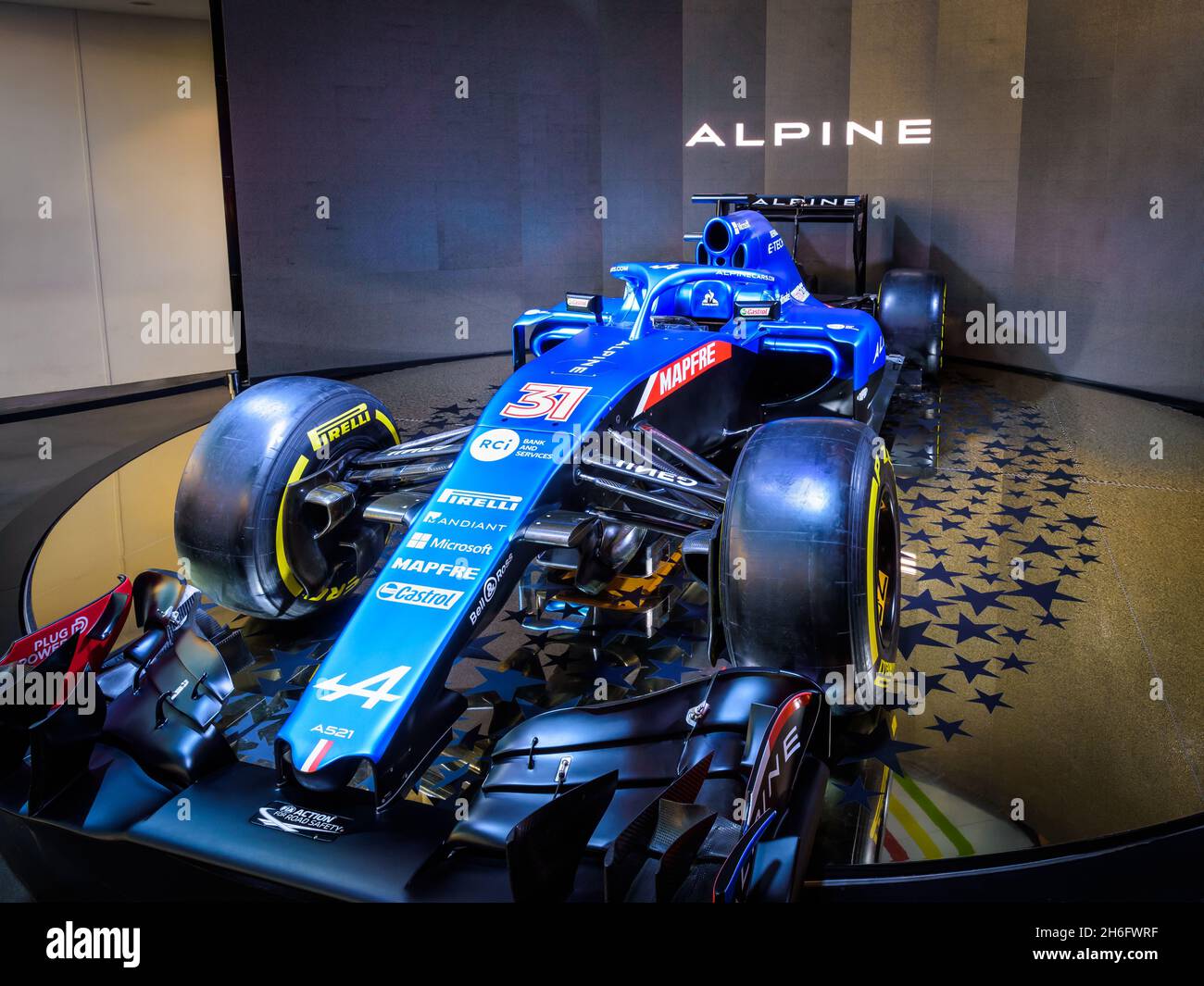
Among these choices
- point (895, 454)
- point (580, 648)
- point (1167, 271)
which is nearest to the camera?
point (580, 648)

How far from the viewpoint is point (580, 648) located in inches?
142

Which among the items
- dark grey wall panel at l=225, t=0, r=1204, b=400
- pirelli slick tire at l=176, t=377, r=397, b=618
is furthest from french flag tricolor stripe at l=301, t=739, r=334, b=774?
dark grey wall panel at l=225, t=0, r=1204, b=400

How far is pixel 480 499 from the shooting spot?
10.3 feet

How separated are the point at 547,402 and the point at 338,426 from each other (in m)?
0.79

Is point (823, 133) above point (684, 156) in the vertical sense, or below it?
above

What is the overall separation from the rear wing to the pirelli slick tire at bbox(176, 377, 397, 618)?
15.1ft

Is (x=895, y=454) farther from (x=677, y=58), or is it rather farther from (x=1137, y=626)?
(x=677, y=58)

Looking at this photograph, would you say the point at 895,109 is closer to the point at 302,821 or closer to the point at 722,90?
the point at 722,90

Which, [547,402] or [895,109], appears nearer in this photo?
[547,402]

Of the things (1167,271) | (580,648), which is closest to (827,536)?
(580,648)

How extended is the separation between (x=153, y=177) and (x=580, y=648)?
21.8ft

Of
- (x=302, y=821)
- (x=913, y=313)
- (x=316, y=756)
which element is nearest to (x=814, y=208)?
(x=913, y=313)

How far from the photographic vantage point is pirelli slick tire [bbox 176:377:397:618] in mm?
3340
